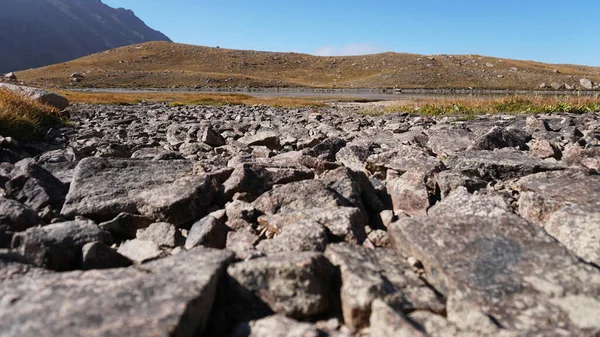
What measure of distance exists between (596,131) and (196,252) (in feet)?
28.4

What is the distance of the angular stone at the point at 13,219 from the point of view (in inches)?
124

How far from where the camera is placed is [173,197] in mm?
3771

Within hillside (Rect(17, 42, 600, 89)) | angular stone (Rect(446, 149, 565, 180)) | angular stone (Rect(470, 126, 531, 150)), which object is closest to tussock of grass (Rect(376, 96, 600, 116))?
angular stone (Rect(470, 126, 531, 150))

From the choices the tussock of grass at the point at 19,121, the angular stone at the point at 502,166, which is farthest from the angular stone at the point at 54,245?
the tussock of grass at the point at 19,121

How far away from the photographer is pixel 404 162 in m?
5.11

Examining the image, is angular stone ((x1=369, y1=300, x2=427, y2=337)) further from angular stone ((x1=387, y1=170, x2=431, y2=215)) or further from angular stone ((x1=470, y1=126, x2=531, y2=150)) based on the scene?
angular stone ((x1=470, y1=126, x2=531, y2=150))

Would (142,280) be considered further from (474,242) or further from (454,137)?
(454,137)

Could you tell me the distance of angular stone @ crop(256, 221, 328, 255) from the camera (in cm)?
280

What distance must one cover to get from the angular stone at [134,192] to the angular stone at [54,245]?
0.87 meters

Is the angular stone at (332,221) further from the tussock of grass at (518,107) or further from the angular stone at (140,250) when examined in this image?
the tussock of grass at (518,107)

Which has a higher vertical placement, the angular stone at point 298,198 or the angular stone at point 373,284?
the angular stone at point 298,198

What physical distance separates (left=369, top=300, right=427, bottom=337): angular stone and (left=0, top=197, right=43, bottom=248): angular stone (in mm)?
2873

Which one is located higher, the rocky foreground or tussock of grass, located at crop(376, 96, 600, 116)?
tussock of grass, located at crop(376, 96, 600, 116)

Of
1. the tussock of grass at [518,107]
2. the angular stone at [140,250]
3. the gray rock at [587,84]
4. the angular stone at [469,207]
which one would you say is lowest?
the angular stone at [140,250]
